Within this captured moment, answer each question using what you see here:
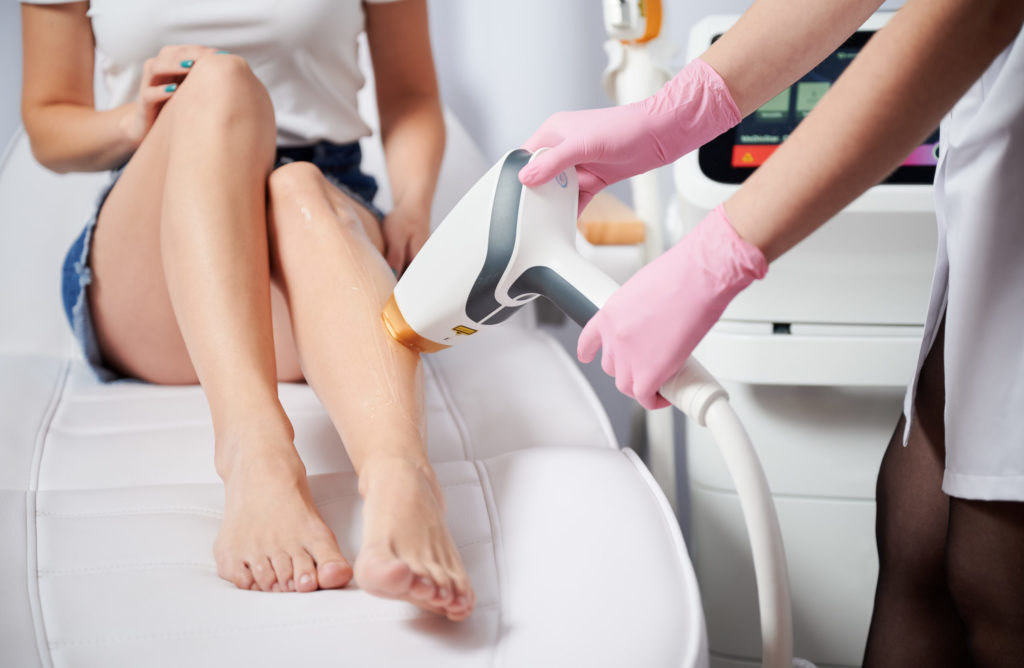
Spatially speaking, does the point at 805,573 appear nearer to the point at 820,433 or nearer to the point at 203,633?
the point at 820,433

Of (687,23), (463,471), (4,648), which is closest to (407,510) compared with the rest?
(463,471)

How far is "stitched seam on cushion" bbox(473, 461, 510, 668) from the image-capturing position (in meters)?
0.59

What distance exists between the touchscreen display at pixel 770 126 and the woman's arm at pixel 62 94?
75 centimetres

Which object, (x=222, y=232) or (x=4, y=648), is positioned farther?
(x=222, y=232)

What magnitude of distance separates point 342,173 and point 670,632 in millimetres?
851

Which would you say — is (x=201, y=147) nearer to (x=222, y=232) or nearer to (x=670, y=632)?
(x=222, y=232)

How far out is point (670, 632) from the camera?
596mm

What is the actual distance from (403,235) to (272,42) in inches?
12.7

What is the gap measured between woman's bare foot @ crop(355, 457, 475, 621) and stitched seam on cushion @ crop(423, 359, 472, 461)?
0.22 m

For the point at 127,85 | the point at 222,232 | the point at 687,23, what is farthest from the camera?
the point at 687,23

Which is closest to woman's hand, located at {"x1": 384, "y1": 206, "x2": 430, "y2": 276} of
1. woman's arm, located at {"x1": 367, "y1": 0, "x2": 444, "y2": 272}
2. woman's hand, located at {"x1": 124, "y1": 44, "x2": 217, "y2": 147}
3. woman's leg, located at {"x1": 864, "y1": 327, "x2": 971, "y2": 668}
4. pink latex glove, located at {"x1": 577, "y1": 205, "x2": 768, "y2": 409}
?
woman's arm, located at {"x1": 367, "y1": 0, "x2": 444, "y2": 272}

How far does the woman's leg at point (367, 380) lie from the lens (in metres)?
0.60

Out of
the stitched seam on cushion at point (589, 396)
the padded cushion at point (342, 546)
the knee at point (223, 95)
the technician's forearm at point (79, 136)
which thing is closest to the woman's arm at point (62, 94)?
the technician's forearm at point (79, 136)

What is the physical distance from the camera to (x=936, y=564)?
77 centimetres
